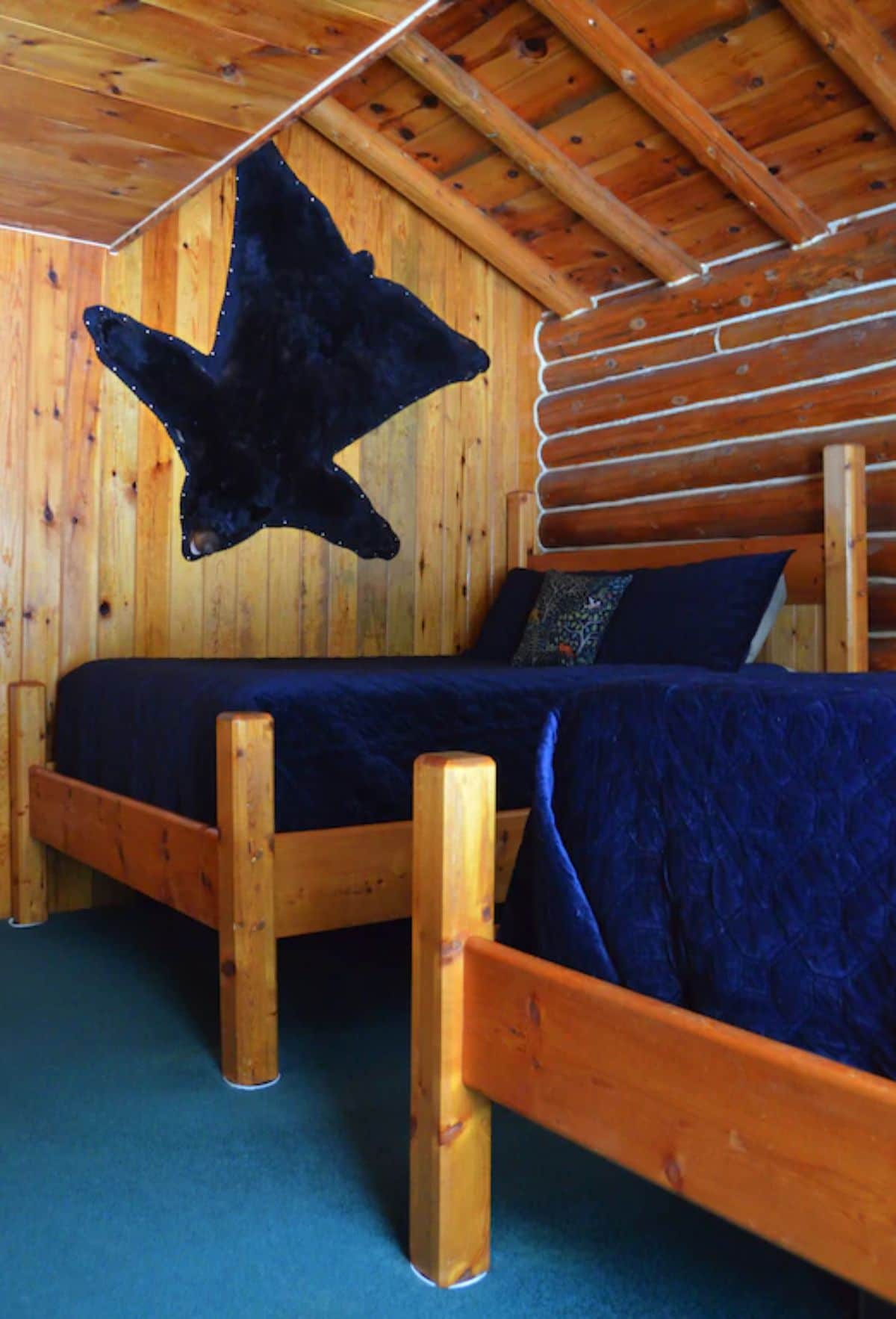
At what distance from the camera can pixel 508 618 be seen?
3693 millimetres

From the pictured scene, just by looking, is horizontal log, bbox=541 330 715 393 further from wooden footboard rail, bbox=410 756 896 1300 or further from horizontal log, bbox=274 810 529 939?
wooden footboard rail, bbox=410 756 896 1300

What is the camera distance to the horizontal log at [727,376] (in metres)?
3.13

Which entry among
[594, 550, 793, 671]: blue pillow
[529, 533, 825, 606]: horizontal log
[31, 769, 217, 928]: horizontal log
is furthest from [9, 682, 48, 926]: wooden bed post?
[529, 533, 825, 606]: horizontal log

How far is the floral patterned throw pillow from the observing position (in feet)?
10.5

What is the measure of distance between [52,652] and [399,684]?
54.3 inches

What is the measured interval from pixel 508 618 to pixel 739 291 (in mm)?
1228

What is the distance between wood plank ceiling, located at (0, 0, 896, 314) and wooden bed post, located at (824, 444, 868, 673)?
0.70m

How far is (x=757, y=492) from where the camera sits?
11.3 ft

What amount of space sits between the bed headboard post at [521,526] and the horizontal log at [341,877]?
2.09 metres

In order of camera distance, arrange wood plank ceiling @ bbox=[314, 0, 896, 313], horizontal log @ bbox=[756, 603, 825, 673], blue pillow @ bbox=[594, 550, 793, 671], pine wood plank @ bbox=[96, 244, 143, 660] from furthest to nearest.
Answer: pine wood plank @ bbox=[96, 244, 143, 660] → horizontal log @ bbox=[756, 603, 825, 673] → blue pillow @ bbox=[594, 550, 793, 671] → wood plank ceiling @ bbox=[314, 0, 896, 313]

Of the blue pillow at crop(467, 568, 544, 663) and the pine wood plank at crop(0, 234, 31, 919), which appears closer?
the pine wood plank at crop(0, 234, 31, 919)

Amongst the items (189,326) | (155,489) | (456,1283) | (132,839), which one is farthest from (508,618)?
(456,1283)

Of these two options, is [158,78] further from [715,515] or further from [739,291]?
[715,515]

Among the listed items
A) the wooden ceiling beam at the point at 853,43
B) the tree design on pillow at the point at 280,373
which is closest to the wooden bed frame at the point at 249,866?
the tree design on pillow at the point at 280,373
